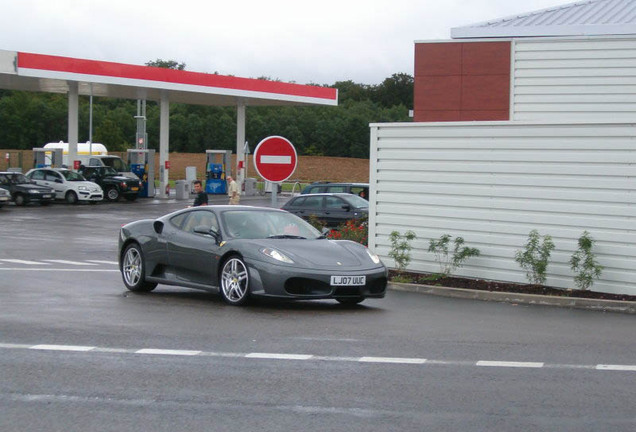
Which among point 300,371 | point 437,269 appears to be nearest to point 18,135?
point 437,269

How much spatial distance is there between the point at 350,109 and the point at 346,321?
96.8m

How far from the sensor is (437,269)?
17.5 m

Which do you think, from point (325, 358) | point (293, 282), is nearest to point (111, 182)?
point (293, 282)

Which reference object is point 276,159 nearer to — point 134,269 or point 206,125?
point 134,269

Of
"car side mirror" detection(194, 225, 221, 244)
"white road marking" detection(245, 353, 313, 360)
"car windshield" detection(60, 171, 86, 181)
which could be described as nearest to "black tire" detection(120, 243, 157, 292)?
"car side mirror" detection(194, 225, 221, 244)

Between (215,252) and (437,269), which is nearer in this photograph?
(215,252)

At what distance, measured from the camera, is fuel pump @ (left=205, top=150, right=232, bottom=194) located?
194 ft

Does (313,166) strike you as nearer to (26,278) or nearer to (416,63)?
(416,63)

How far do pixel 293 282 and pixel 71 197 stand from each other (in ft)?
119

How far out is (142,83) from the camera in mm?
49594

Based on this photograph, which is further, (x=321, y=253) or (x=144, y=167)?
(x=144, y=167)

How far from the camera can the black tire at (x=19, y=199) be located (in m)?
45.2

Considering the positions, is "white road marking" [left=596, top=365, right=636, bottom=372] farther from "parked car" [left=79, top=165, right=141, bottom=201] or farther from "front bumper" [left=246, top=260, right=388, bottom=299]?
"parked car" [left=79, top=165, right=141, bottom=201]

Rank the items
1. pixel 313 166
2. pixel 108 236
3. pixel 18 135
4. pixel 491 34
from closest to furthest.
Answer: pixel 491 34, pixel 108 236, pixel 313 166, pixel 18 135
